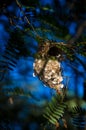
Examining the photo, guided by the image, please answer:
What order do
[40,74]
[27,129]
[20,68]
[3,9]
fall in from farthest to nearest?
[27,129], [20,68], [3,9], [40,74]

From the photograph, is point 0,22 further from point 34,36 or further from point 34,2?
point 34,36

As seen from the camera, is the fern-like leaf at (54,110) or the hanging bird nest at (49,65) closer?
the fern-like leaf at (54,110)

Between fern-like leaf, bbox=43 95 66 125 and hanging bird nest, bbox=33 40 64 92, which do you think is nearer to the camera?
fern-like leaf, bbox=43 95 66 125

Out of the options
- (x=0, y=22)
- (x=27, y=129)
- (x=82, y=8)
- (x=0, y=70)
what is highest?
(x=82, y=8)

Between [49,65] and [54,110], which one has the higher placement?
[49,65]

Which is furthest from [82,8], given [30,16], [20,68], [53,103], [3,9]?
[53,103]

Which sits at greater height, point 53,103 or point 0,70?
point 0,70

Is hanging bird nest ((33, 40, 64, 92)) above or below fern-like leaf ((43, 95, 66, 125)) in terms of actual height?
above

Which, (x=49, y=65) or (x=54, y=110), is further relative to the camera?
(x=49, y=65)
